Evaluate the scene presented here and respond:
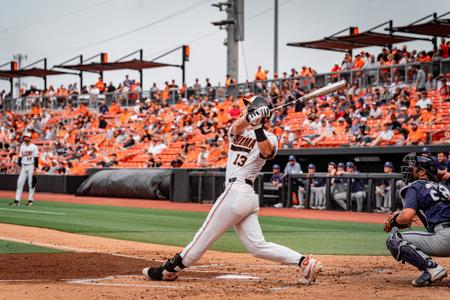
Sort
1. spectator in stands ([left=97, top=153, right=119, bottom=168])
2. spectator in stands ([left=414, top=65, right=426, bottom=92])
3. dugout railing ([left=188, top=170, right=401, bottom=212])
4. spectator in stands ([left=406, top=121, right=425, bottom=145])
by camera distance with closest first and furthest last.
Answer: dugout railing ([left=188, top=170, right=401, bottom=212]) < spectator in stands ([left=406, top=121, right=425, bottom=145]) < spectator in stands ([left=414, top=65, right=426, bottom=92]) < spectator in stands ([left=97, top=153, right=119, bottom=168])

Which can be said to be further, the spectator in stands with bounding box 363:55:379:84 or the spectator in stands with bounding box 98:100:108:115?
the spectator in stands with bounding box 98:100:108:115

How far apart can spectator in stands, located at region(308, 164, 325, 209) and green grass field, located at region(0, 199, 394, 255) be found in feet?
12.5

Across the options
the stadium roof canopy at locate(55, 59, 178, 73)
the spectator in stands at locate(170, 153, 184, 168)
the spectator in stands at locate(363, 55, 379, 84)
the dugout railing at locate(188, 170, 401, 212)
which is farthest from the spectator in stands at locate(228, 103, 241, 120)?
the stadium roof canopy at locate(55, 59, 178, 73)

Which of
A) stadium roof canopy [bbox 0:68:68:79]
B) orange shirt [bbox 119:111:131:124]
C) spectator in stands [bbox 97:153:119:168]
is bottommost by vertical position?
spectator in stands [bbox 97:153:119:168]

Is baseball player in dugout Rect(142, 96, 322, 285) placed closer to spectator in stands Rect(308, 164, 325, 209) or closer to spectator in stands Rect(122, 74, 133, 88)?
spectator in stands Rect(308, 164, 325, 209)

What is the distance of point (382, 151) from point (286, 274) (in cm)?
1270

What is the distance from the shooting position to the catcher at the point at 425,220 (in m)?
6.82

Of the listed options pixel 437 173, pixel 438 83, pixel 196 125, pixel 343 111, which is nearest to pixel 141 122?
pixel 196 125

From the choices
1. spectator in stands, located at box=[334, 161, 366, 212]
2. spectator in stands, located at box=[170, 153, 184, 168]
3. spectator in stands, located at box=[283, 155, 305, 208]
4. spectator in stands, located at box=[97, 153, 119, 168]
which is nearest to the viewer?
spectator in stands, located at box=[334, 161, 366, 212]

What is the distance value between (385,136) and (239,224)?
13811mm

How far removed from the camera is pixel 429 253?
693 centimetres

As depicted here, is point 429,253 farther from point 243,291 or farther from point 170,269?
point 170,269

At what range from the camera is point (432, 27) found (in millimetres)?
24016

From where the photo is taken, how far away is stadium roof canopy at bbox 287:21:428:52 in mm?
27172
